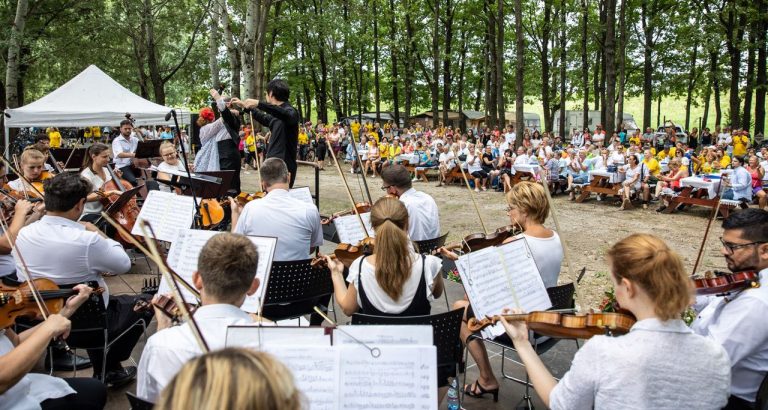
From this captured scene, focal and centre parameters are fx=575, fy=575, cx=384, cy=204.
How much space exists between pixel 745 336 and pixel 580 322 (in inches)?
29.0

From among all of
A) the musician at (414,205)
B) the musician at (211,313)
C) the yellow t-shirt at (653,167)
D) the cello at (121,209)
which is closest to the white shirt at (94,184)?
the cello at (121,209)

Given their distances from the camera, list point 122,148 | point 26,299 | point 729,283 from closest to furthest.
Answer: point 729,283, point 26,299, point 122,148

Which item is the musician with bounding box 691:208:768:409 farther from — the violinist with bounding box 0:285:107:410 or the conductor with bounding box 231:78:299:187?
the conductor with bounding box 231:78:299:187

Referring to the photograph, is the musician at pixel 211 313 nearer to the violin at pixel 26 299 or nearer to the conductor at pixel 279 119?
the violin at pixel 26 299

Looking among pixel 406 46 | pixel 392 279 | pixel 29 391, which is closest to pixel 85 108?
pixel 29 391

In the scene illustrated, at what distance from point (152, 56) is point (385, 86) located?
24008mm

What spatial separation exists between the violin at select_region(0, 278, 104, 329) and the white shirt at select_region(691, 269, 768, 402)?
3.40 meters

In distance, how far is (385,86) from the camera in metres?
47.0

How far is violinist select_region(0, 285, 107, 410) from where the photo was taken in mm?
2275

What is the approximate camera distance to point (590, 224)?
36.6ft

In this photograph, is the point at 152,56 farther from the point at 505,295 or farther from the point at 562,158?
the point at 505,295

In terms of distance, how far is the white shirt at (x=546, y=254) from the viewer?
3.86m

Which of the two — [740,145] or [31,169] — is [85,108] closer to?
[31,169]

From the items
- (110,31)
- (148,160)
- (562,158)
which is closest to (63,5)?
(110,31)
